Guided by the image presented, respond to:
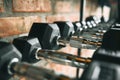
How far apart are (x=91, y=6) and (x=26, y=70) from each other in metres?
1.46

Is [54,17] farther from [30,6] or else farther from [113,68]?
[113,68]

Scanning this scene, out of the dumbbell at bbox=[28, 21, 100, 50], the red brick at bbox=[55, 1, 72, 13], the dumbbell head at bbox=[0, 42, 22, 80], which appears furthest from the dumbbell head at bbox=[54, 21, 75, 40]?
the dumbbell head at bbox=[0, 42, 22, 80]

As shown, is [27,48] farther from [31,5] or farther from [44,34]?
[31,5]

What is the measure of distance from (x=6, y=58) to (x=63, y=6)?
70cm

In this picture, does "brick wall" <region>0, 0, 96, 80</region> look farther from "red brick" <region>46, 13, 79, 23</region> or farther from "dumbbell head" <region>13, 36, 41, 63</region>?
"dumbbell head" <region>13, 36, 41, 63</region>

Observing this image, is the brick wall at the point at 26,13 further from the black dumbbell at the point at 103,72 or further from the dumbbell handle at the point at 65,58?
the black dumbbell at the point at 103,72

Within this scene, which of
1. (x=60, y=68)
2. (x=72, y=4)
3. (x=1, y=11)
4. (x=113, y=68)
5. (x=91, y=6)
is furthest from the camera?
(x=91, y=6)

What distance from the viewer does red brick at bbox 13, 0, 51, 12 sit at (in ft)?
2.03

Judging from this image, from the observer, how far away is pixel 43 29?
0.57m

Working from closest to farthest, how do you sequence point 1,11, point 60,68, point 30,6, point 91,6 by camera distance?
point 1,11
point 30,6
point 60,68
point 91,6

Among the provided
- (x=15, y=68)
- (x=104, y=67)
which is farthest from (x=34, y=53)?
(x=104, y=67)

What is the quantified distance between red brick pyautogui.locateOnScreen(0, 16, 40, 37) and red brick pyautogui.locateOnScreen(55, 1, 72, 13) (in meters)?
0.21

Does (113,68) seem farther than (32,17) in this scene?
No

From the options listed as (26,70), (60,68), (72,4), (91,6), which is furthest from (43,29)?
(91,6)
